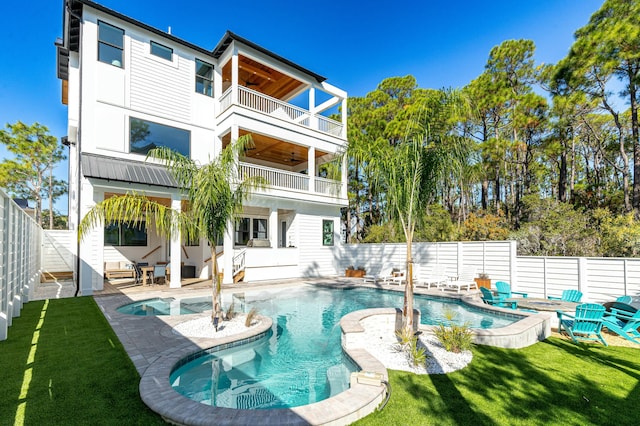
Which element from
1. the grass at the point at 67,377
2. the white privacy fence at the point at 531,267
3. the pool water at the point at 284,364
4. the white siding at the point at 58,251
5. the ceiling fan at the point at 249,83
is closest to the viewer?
the grass at the point at 67,377

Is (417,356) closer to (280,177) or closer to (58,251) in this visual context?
(280,177)

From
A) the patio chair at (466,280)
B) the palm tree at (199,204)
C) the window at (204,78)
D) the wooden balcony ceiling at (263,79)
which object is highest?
the wooden balcony ceiling at (263,79)

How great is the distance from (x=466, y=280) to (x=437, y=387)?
9153 mm

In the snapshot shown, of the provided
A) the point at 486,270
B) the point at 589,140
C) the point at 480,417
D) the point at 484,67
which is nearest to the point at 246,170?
the point at 486,270

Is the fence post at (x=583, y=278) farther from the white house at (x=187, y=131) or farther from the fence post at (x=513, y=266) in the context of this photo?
the white house at (x=187, y=131)

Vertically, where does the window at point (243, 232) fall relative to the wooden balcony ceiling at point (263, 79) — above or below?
below

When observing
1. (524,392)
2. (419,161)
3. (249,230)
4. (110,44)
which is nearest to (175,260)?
(249,230)

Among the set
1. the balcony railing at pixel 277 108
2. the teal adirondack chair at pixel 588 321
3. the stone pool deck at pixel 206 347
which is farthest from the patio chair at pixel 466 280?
the balcony railing at pixel 277 108

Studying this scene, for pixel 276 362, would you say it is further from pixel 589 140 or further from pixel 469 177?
pixel 589 140

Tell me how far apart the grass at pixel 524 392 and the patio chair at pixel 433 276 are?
7209 millimetres

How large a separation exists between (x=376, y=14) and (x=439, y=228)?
13.1 meters

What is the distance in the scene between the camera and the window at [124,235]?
53.2 ft

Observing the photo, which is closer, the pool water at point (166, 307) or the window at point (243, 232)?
the pool water at point (166, 307)

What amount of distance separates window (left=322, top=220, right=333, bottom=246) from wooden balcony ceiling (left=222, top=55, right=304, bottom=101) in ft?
26.3
